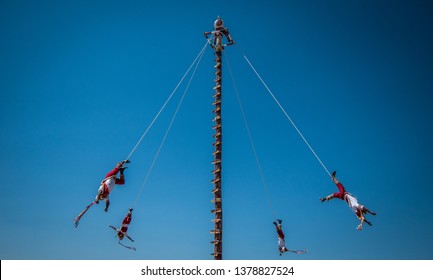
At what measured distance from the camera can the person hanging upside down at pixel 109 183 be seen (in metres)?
12.1

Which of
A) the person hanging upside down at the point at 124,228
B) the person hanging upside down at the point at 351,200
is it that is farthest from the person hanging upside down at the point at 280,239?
the person hanging upside down at the point at 124,228

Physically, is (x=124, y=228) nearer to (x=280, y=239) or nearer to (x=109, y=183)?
(x=109, y=183)

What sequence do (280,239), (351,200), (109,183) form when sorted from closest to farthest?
(351,200)
(109,183)
(280,239)

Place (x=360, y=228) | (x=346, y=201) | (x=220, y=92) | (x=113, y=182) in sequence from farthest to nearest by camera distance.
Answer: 1. (x=220, y=92)
2. (x=113, y=182)
3. (x=346, y=201)
4. (x=360, y=228)

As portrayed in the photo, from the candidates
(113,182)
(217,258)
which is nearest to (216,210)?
(217,258)

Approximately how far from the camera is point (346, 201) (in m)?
11.2

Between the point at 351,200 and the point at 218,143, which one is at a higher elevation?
the point at 218,143

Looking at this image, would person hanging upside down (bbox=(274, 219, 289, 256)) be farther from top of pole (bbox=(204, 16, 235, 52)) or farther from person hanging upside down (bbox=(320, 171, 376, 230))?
top of pole (bbox=(204, 16, 235, 52))

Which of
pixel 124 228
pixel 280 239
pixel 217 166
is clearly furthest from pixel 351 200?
pixel 124 228

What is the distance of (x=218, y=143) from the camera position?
12.6 m

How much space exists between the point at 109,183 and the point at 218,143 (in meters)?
3.96

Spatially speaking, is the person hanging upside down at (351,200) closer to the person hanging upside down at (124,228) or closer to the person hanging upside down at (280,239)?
the person hanging upside down at (280,239)
